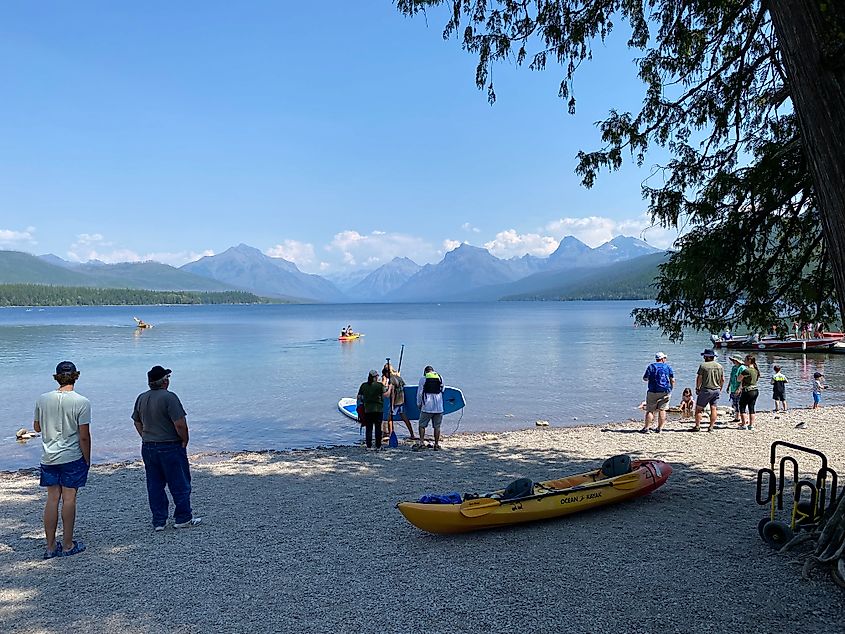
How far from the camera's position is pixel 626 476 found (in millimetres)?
8117

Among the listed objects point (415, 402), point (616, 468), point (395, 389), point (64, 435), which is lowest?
point (415, 402)

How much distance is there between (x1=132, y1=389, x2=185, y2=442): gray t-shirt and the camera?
22.7 feet

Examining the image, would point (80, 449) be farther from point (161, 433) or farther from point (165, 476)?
point (165, 476)

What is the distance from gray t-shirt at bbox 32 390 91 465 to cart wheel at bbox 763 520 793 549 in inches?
297

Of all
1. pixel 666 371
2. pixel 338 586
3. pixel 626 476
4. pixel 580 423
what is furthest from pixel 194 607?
pixel 580 423

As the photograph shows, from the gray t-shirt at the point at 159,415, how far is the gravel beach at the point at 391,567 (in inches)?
53.1

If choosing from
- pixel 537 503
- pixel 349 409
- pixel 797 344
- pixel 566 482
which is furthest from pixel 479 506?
pixel 797 344

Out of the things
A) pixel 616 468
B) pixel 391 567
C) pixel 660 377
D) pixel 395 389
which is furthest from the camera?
pixel 395 389

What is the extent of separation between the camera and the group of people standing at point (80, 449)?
6.14m

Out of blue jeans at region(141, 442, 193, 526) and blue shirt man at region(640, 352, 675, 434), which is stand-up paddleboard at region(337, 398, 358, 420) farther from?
blue jeans at region(141, 442, 193, 526)

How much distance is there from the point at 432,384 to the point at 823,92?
9.09 meters

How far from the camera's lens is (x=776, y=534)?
617 centimetres

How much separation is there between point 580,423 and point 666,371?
6264 millimetres

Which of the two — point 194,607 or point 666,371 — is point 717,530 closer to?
point 194,607
